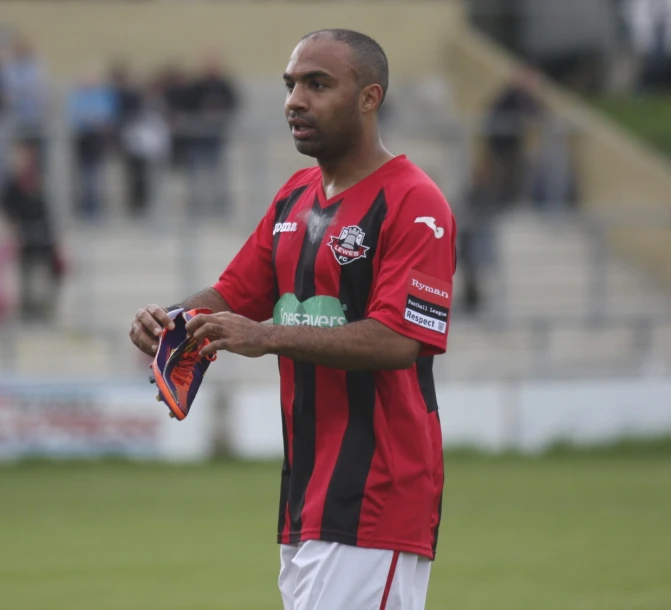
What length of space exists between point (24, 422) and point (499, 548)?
21.7ft

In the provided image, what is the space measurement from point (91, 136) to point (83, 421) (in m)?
4.31

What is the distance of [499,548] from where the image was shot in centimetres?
1035

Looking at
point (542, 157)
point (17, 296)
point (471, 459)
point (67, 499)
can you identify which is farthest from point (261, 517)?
point (542, 157)

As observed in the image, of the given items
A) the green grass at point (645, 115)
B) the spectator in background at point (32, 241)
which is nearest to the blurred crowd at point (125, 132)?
the spectator in background at point (32, 241)

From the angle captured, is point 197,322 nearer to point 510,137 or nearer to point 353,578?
point 353,578

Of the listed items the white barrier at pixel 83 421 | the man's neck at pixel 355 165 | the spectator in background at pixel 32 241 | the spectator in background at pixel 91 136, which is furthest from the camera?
the spectator in background at pixel 91 136

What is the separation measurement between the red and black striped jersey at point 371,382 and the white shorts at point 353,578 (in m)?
0.04

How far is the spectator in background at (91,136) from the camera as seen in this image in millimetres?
17938

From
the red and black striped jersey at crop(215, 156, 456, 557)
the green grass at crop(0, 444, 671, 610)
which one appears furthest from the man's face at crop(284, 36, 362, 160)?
the green grass at crop(0, 444, 671, 610)

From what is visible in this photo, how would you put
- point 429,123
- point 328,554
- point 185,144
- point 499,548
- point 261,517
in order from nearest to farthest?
point 328,554 < point 499,548 < point 261,517 < point 185,144 < point 429,123

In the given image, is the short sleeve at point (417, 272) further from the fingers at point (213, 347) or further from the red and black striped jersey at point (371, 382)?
the fingers at point (213, 347)

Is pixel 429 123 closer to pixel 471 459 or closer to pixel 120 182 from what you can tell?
pixel 120 182

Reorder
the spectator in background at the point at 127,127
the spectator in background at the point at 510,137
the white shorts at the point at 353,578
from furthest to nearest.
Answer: the spectator in background at the point at 510,137, the spectator in background at the point at 127,127, the white shorts at the point at 353,578

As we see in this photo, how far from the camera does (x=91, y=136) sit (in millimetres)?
17891
